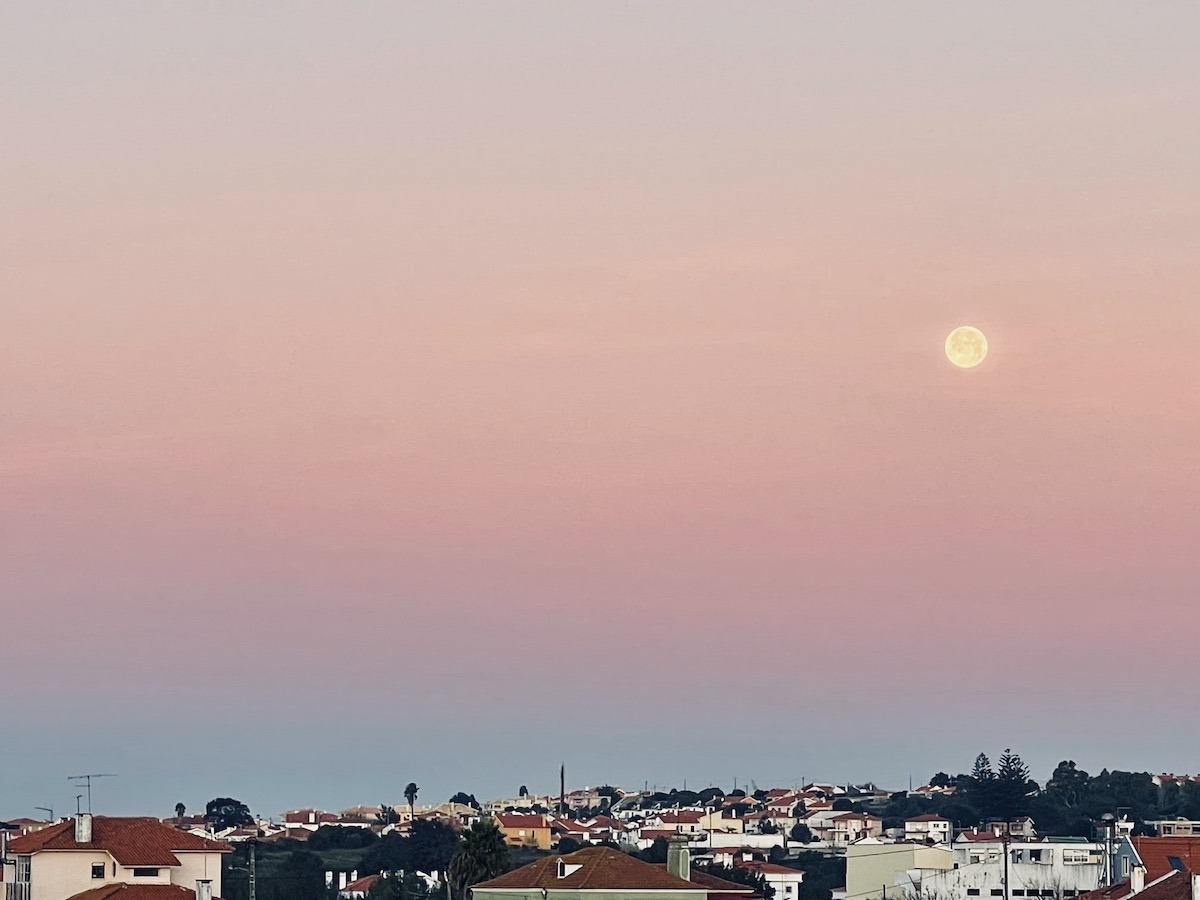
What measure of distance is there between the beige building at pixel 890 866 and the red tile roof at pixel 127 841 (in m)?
51.0

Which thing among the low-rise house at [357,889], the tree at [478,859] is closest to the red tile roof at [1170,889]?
the tree at [478,859]

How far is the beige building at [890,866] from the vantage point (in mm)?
141875

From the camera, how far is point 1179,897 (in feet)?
255

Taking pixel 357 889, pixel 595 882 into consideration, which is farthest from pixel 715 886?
pixel 357 889

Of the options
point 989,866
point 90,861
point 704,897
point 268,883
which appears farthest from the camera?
point 268,883

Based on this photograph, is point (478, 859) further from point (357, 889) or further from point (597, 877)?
point (357, 889)

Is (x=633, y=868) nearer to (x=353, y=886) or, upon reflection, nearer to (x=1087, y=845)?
(x=1087, y=845)

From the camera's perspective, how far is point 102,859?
4018 inches

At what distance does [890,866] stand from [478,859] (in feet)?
152

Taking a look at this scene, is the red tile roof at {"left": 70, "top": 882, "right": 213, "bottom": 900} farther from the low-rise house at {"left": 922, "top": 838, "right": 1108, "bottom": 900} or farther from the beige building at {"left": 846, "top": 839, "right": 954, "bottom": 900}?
the beige building at {"left": 846, "top": 839, "right": 954, "bottom": 900}

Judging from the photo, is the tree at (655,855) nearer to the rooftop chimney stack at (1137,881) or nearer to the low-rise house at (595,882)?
the low-rise house at (595,882)

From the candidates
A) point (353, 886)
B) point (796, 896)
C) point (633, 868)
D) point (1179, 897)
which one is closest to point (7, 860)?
point (633, 868)

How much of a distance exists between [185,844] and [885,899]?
52.4 m

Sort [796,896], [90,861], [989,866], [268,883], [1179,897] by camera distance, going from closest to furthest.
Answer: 1. [1179,897]
2. [90,861]
3. [989,866]
4. [268,883]
5. [796,896]
